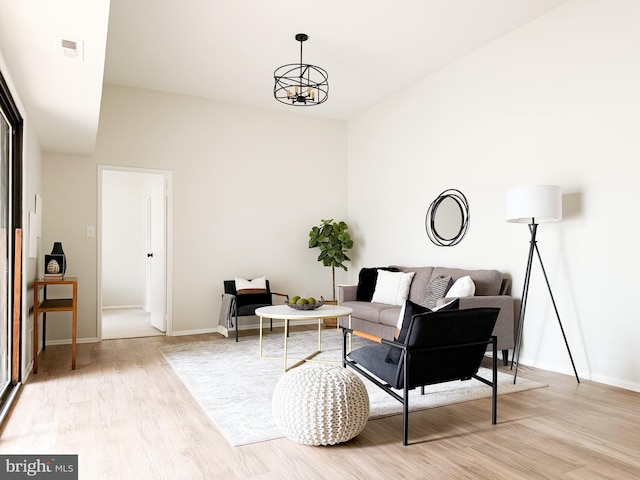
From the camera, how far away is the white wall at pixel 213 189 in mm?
5680

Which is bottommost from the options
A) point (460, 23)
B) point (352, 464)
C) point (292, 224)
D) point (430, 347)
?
point (352, 464)

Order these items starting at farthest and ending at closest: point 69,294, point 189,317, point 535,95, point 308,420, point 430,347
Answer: point 189,317 → point 69,294 → point 535,95 → point 430,347 → point 308,420

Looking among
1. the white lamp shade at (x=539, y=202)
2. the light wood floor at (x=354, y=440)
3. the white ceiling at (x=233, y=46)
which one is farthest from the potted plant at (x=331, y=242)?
the light wood floor at (x=354, y=440)

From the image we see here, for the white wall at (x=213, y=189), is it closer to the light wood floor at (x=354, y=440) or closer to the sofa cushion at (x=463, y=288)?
the light wood floor at (x=354, y=440)

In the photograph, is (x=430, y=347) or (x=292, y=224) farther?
(x=292, y=224)

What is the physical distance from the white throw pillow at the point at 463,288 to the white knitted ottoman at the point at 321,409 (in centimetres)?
205

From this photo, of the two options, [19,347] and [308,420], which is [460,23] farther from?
[19,347]

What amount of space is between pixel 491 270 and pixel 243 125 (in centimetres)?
384

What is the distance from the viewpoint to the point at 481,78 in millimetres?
5031

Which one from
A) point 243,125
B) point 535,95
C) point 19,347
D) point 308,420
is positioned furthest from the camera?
point 243,125

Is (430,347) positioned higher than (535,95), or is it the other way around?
(535,95)

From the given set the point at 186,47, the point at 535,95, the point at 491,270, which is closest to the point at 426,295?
the point at 491,270

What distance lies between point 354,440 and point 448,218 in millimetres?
3315

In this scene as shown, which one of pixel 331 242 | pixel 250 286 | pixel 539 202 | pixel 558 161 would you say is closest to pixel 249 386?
pixel 250 286
